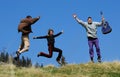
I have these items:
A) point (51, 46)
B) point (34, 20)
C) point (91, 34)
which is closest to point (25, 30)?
point (34, 20)

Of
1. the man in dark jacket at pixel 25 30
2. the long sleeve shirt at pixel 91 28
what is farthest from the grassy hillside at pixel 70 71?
the long sleeve shirt at pixel 91 28

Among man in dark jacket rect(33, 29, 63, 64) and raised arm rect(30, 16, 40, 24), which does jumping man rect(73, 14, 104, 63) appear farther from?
raised arm rect(30, 16, 40, 24)

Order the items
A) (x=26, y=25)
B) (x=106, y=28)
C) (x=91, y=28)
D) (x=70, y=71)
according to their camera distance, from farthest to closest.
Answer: (x=106, y=28)
(x=91, y=28)
(x=26, y=25)
(x=70, y=71)

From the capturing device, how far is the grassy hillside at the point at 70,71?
58.4 feet

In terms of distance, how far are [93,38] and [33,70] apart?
17.7 feet

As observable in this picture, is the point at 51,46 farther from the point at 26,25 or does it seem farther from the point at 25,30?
the point at 26,25

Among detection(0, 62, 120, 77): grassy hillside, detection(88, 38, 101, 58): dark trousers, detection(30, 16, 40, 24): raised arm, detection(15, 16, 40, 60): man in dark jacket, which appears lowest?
detection(0, 62, 120, 77): grassy hillside

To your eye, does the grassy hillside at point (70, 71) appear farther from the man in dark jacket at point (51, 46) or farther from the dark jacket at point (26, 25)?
the dark jacket at point (26, 25)

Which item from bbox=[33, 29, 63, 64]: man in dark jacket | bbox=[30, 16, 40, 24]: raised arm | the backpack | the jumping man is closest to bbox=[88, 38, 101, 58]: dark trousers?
the jumping man

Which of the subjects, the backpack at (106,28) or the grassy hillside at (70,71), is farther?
the backpack at (106,28)

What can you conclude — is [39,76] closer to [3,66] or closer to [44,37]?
[3,66]

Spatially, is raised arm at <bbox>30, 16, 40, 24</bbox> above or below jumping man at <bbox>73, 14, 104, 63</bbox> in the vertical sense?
above

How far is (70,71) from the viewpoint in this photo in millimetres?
19578

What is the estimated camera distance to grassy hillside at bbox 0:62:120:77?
17797mm
